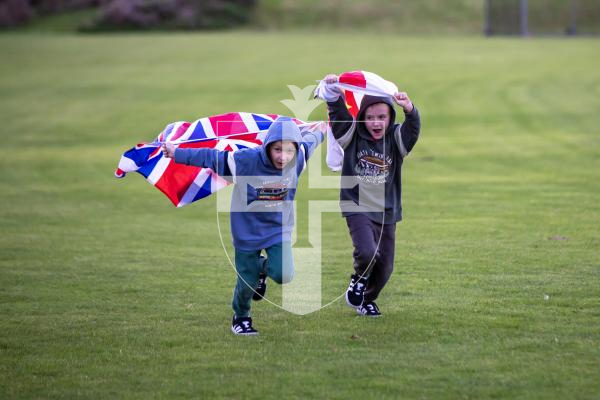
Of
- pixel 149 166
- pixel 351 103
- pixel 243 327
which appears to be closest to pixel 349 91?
pixel 351 103

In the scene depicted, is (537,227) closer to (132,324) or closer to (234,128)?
(234,128)

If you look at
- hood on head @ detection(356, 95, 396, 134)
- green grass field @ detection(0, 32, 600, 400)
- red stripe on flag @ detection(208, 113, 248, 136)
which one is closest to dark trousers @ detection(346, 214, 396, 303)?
green grass field @ detection(0, 32, 600, 400)

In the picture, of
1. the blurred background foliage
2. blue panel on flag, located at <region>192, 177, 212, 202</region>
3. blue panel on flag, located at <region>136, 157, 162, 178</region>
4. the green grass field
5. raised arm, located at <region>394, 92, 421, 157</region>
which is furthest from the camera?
the blurred background foliage

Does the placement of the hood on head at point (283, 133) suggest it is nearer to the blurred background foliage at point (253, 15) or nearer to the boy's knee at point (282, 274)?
the boy's knee at point (282, 274)

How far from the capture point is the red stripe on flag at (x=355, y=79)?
8.54 metres

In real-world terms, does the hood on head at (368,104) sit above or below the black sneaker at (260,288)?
above

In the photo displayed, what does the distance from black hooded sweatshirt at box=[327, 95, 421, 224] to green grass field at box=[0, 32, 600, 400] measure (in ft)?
3.19

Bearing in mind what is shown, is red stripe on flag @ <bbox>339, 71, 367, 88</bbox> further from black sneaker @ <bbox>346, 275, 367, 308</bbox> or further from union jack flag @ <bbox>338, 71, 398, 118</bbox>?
black sneaker @ <bbox>346, 275, 367, 308</bbox>

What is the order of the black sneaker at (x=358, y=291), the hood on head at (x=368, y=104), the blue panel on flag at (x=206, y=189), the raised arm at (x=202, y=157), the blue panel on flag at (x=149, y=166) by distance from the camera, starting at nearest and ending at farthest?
the raised arm at (x=202, y=157) → the hood on head at (x=368, y=104) → the black sneaker at (x=358, y=291) → the blue panel on flag at (x=149, y=166) → the blue panel on flag at (x=206, y=189)

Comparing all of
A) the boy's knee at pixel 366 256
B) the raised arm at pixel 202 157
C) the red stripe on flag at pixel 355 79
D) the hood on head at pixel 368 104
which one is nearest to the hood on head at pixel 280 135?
the raised arm at pixel 202 157

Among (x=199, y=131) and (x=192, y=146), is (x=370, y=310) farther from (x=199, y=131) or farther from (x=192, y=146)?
(x=199, y=131)

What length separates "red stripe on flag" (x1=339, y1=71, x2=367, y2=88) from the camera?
854cm

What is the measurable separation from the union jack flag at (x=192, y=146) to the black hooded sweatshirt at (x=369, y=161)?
1.31ft

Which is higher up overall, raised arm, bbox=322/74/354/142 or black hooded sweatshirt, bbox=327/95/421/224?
raised arm, bbox=322/74/354/142
